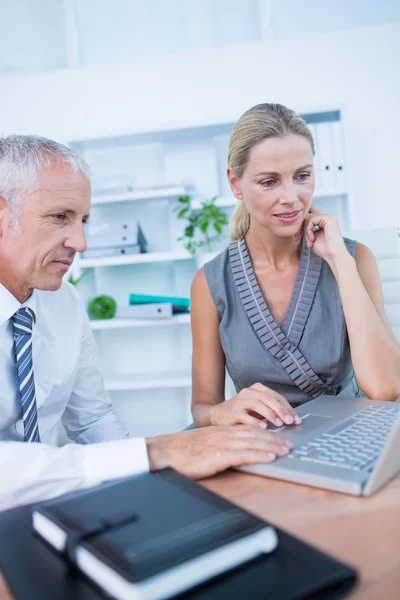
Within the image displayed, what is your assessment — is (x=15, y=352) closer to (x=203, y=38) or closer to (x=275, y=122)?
(x=275, y=122)

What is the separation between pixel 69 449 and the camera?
768mm

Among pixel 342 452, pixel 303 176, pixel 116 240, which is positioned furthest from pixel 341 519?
pixel 116 240

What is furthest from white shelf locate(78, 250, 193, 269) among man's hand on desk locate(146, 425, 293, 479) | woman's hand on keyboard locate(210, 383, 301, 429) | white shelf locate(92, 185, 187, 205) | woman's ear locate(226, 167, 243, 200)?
man's hand on desk locate(146, 425, 293, 479)

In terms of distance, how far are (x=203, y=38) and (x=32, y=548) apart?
316 cm

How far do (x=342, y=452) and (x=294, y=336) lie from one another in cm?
70

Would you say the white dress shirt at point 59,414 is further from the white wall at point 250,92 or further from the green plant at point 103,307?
the white wall at point 250,92

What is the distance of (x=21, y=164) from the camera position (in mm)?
1083

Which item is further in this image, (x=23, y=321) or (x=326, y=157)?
(x=326, y=157)

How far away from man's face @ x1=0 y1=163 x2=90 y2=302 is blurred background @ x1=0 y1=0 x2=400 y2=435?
158cm

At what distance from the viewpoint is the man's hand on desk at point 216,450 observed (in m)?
0.74

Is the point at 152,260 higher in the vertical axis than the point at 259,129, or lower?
lower

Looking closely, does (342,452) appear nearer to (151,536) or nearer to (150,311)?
(151,536)

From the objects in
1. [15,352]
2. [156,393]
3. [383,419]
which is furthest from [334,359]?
[156,393]

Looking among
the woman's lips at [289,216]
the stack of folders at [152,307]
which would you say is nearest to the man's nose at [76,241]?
the woman's lips at [289,216]
